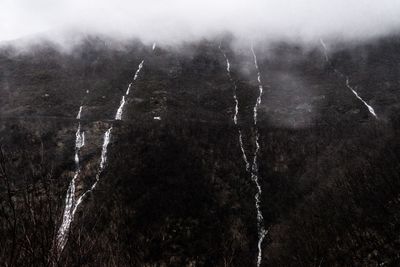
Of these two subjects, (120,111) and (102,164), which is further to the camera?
(120,111)

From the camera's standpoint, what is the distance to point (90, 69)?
119 meters

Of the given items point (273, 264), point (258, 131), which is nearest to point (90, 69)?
point (258, 131)

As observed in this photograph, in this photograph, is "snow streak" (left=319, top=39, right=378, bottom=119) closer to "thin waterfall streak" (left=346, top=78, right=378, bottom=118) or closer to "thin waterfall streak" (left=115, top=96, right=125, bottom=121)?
"thin waterfall streak" (left=346, top=78, right=378, bottom=118)

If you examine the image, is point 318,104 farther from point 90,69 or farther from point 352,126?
point 90,69

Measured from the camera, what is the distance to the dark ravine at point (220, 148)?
5909 cm

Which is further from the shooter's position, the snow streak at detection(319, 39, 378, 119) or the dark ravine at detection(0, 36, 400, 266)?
the snow streak at detection(319, 39, 378, 119)

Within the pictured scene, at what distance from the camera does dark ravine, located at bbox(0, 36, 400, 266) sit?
59.1 meters

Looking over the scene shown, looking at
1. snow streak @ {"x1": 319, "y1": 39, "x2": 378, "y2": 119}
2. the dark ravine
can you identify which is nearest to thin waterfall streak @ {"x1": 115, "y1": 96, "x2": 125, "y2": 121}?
the dark ravine

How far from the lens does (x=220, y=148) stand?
8200 cm

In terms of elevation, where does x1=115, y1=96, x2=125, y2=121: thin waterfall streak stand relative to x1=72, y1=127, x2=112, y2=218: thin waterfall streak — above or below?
above

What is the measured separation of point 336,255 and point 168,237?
25441 mm

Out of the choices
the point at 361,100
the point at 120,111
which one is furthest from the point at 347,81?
the point at 120,111

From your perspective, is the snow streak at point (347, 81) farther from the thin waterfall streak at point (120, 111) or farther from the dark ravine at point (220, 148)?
the thin waterfall streak at point (120, 111)

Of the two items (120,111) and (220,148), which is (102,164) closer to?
(120,111)
